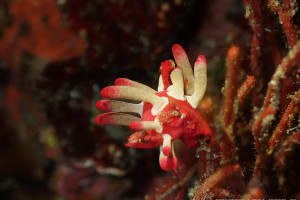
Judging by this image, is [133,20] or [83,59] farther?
[83,59]

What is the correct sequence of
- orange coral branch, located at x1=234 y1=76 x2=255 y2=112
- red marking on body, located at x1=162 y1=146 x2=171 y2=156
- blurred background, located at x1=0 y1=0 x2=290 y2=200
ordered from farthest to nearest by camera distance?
blurred background, located at x1=0 y1=0 x2=290 y2=200 < orange coral branch, located at x1=234 y1=76 x2=255 y2=112 < red marking on body, located at x1=162 y1=146 x2=171 y2=156

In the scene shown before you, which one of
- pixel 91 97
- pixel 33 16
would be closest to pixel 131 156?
pixel 91 97

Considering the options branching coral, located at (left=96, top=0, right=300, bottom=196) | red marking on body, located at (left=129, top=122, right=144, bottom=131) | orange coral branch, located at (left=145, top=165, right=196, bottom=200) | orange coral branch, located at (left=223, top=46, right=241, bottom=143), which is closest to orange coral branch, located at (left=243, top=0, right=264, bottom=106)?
branching coral, located at (left=96, top=0, right=300, bottom=196)

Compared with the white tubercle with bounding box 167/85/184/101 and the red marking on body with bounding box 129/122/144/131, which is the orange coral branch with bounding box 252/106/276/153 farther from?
the red marking on body with bounding box 129/122/144/131

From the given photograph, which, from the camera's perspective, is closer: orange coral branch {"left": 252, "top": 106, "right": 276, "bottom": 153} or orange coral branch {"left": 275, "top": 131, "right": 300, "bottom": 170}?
orange coral branch {"left": 252, "top": 106, "right": 276, "bottom": 153}

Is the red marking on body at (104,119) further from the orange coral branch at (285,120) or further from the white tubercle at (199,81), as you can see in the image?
the orange coral branch at (285,120)

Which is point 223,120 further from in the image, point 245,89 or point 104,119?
point 104,119

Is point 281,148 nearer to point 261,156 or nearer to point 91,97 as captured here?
point 261,156
